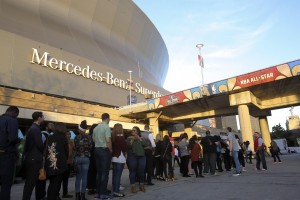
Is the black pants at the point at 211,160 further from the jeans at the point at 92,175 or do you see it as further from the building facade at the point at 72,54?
the building facade at the point at 72,54

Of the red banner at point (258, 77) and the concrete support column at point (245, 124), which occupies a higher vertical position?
the red banner at point (258, 77)

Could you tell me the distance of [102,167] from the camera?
5719mm

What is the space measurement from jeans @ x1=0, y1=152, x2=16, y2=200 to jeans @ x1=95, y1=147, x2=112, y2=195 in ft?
5.94

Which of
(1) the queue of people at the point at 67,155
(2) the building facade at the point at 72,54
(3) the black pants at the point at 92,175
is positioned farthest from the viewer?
(2) the building facade at the point at 72,54

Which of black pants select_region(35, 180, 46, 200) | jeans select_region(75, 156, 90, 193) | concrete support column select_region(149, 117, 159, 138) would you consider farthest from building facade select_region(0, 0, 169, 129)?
jeans select_region(75, 156, 90, 193)

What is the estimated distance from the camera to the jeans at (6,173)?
4.39 meters

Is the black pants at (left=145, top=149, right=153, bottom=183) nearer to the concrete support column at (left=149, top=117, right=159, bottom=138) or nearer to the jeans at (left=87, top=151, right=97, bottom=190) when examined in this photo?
the jeans at (left=87, top=151, right=97, bottom=190)

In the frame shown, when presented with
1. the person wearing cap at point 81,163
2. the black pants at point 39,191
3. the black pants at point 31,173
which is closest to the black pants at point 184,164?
the person wearing cap at point 81,163

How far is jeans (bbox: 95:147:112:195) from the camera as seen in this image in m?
5.69

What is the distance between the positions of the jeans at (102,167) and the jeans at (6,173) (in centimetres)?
181

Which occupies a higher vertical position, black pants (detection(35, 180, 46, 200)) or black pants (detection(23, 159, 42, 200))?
black pants (detection(23, 159, 42, 200))

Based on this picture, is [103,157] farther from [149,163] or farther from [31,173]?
[149,163]

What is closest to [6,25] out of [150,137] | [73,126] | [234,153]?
A: [73,126]

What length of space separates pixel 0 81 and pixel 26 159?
18.0 metres
